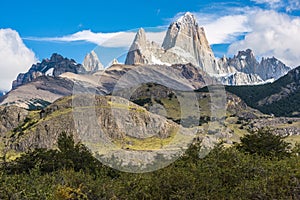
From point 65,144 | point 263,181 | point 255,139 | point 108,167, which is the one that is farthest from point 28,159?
point 263,181

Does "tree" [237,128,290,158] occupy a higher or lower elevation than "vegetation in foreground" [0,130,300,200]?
higher

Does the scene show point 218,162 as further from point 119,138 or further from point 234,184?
point 119,138

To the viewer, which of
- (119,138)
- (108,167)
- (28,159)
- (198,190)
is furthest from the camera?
(119,138)

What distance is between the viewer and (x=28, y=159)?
7119cm

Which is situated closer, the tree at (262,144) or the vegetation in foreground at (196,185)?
the vegetation in foreground at (196,185)

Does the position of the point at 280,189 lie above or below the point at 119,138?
below

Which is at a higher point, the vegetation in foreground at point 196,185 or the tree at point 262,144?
the tree at point 262,144

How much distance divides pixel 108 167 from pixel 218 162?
27.6 m

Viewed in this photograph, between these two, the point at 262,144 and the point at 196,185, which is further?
the point at 262,144

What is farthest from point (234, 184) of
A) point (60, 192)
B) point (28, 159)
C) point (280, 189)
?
point (28, 159)

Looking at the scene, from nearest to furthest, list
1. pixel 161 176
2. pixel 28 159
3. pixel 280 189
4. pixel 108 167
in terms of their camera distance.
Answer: pixel 280 189
pixel 161 176
pixel 108 167
pixel 28 159

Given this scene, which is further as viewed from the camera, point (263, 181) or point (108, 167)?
point (108, 167)

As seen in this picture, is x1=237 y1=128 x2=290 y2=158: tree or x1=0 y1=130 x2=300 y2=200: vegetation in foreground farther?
x1=237 y1=128 x2=290 y2=158: tree

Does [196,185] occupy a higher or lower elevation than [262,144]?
lower
